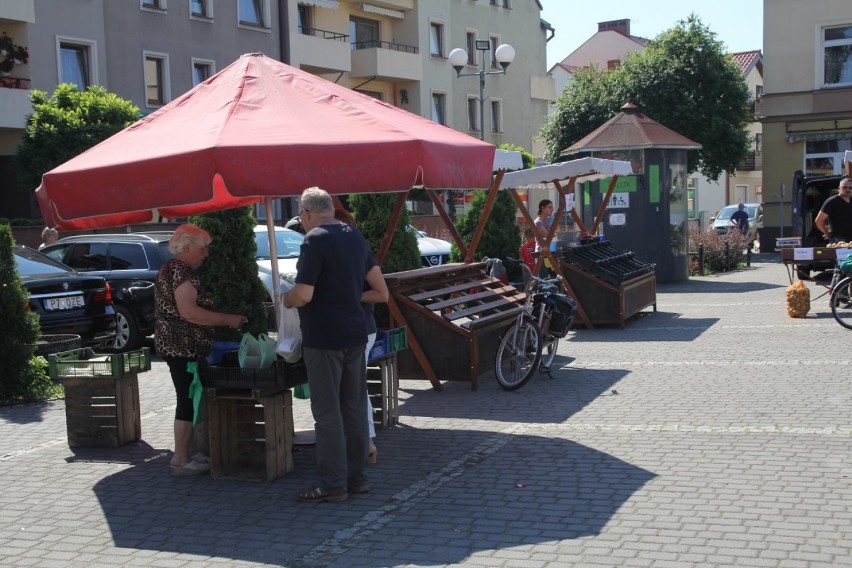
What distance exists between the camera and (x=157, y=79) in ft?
103

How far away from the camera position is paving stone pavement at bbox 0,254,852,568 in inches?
210

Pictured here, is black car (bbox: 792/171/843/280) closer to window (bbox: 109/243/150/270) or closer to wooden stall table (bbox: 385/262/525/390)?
wooden stall table (bbox: 385/262/525/390)

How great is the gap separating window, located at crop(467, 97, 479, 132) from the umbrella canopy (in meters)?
39.2

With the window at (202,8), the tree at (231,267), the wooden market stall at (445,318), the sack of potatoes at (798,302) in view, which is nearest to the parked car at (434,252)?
the sack of potatoes at (798,302)

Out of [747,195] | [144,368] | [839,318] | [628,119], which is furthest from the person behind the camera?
[747,195]

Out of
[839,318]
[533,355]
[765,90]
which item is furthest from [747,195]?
[533,355]

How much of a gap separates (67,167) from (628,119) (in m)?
15.0

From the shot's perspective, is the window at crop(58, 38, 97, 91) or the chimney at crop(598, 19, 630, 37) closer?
the window at crop(58, 38, 97, 91)

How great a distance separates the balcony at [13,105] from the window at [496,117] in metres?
25.7

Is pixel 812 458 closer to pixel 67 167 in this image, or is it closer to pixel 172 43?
pixel 67 167

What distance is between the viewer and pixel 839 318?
1298 cm

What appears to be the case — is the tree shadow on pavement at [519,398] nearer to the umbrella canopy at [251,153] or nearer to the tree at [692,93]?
the umbrella canopy at [251,153]

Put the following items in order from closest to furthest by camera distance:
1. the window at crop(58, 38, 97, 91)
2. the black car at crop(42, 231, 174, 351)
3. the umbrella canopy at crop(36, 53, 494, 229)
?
the umbrella canopy at crop(36, 53, 494, 229)
the black car at crop(42, 231, 174, 351)
the window at crop(58, 38, 97, 91)

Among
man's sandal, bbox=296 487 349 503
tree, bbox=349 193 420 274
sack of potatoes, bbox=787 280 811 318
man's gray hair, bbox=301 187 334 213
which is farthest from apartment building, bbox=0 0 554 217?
man's sandal, bbox=296 487 349 503
